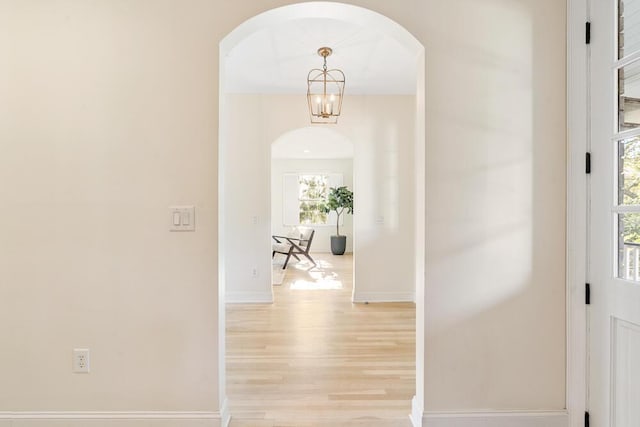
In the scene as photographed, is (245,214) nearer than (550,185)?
No

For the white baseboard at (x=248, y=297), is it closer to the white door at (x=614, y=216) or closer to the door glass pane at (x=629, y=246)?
the white door at (x=614, y=216)

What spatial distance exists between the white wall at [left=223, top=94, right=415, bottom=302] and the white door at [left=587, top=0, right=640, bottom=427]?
291 centimetres

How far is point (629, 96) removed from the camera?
1.56 m

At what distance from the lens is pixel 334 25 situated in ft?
9.25

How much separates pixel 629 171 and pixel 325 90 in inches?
98.2

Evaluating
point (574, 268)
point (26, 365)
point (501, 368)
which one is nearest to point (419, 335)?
point (501, 368)

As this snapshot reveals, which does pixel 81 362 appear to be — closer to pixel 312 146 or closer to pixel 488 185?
pixel 488 185

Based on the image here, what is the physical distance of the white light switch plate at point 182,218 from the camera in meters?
1.84

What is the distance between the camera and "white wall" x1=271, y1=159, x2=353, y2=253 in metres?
10.0

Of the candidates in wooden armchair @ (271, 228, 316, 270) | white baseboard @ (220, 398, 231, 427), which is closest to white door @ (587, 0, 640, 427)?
white baseboard @ (220, 398, 231, 427)

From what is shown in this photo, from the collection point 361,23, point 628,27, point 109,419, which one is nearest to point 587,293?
point 628,27

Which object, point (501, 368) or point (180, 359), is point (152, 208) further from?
point (501, 368)

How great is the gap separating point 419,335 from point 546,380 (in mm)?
675

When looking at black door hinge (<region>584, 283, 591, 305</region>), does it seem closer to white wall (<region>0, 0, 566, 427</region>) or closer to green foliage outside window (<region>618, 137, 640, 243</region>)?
white wall (<region>0, 0, 566, 427</region>)
